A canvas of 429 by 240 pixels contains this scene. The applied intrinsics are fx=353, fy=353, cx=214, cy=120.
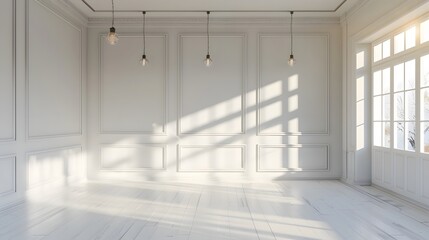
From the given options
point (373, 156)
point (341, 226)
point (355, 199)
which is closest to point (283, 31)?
point (373, 156)

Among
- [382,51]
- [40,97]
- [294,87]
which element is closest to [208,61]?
[294,87]

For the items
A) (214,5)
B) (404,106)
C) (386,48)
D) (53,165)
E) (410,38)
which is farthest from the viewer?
(214,5)

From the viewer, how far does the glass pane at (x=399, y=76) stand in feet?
15.9

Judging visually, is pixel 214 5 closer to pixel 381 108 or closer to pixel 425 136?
pixel 381 108

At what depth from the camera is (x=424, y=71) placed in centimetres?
435

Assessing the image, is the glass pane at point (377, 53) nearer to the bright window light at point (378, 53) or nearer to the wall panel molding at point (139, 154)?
the bright window light at point (378, 53)

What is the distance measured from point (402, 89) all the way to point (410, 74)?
269 mm

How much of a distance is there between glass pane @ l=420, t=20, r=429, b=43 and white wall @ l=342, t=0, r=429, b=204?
14 centimetres

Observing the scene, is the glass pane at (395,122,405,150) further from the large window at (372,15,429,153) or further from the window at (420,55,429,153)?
the window at (420,55,429,153)

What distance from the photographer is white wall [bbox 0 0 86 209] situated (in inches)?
172

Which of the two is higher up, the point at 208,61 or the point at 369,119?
the point at 208,61

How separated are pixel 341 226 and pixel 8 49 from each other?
4.39 m

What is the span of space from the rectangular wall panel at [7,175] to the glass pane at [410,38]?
532cm

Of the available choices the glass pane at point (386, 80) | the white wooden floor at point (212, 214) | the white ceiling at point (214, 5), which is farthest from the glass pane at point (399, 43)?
the white wooden floor at point (212, 214)
